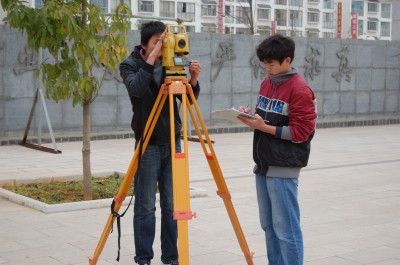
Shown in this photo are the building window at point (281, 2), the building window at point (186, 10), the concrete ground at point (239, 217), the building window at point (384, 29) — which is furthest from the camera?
the building window at point (384, 29)

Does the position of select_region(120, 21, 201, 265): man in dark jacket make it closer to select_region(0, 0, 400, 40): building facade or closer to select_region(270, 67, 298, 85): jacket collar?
select_region(270, 67, 298, 85): jacket collar

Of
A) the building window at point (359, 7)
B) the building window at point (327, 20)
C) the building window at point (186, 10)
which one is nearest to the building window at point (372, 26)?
the building window at point (359, 7)

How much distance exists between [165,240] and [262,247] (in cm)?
107

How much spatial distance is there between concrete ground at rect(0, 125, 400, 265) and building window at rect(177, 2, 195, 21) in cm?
5029

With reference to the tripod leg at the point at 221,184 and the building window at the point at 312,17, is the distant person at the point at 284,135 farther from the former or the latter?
the building window at the point at 312,17

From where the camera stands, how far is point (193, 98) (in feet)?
15.1

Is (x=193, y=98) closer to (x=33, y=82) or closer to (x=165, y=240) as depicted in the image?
(x=165, y=240)

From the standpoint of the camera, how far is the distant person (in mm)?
4285

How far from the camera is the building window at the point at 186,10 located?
61694 mm

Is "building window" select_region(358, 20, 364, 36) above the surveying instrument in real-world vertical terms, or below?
above

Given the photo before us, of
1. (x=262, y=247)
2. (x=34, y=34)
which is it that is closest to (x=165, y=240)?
(x=262, y=247)

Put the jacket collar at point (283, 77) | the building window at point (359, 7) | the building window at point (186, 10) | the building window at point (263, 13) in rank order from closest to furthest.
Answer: the jacket collar at point (283, 77) → the building window at point (186, 10) → the building window at point (263, 13) → the building window at point (359, 7)

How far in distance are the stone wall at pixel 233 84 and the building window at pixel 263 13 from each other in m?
45.5

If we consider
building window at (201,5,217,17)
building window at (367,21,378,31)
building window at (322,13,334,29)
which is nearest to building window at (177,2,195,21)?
building window at (201,5,217,17)
